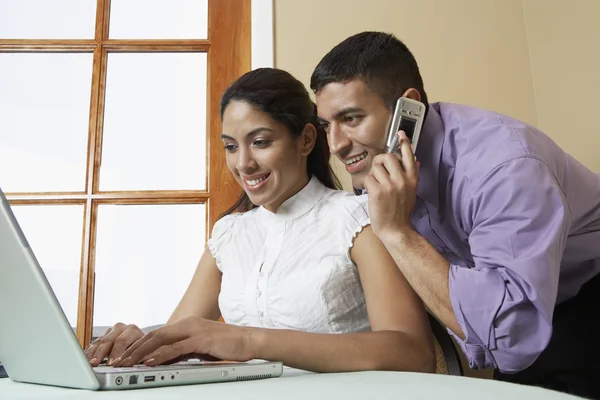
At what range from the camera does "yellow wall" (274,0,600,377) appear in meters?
1.89

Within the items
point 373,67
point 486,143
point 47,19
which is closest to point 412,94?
point 373,67

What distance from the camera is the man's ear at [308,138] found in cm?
146

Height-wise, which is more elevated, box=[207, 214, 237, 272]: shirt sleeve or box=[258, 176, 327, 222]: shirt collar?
box=[258, 176, 327, 222]: shirt collar

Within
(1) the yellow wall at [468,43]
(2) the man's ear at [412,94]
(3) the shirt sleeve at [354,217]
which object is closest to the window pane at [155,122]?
(1) the yellow wall at [468,43]

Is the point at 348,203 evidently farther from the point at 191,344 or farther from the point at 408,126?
the point at 191,344

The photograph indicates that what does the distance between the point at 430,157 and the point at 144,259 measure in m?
1.11

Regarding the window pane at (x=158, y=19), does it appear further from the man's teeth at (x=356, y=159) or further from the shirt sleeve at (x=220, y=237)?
the man's teeth at (x=356, y=159)

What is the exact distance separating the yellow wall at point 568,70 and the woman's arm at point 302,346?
1030 mm

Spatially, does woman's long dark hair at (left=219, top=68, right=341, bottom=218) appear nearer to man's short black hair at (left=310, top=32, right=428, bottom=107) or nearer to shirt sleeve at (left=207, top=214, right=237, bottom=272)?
man's short black hair at (left=310, top=32, right=428, bottom=107)

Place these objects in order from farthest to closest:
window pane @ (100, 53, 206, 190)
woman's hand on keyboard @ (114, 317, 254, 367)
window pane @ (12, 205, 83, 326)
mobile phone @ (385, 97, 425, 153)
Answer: window pane @ (100, 53, 206, 190)
window pane @ (12, 205, 83, 326)
mobile phone @ (385, 97, 425, 153)
woman's hand on keyboard @ (114, 317, 254, 367)

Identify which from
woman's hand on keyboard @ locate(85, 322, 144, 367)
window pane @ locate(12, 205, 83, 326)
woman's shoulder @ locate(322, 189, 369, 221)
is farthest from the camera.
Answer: window pane @ locate(12, 205, 83, 326)

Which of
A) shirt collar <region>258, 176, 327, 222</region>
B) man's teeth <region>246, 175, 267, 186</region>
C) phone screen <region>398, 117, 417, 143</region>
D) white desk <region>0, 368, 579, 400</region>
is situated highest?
phone screen <region>398, 117, 417, 143</region>

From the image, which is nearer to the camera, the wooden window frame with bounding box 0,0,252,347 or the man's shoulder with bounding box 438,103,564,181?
the man's shoulder with bounding box 438,103,564,181

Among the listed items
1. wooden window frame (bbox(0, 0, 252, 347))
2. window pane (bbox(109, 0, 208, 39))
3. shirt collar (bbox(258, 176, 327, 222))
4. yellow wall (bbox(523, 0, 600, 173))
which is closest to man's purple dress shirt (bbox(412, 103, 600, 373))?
shirt collar (bbox(258, 176, 327, 222))
